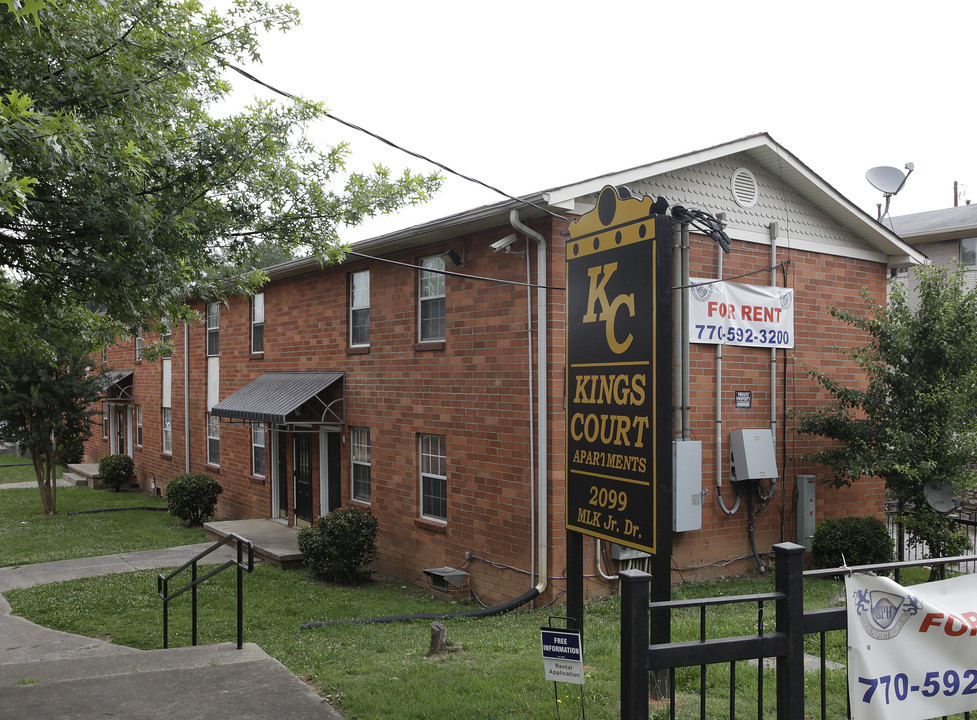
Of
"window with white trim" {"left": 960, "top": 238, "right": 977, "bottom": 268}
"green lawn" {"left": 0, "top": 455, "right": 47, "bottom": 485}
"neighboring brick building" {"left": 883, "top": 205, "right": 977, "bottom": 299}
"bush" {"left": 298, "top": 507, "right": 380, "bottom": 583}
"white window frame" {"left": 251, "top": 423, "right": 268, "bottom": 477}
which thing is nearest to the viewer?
"bush" {"left": 298, "top": 507, "right": 380, "bottom": 583}

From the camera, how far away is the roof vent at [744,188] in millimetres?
11734

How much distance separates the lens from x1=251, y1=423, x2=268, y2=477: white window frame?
17656 millimetres

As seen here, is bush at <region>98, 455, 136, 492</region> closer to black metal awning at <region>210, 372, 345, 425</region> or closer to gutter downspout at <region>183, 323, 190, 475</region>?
gutter downspout at <region>183, 323, 190, 475</region>

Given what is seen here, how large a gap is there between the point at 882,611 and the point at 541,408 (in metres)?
6.39

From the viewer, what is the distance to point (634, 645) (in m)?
3.64

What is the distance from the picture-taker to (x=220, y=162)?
27.0 feet

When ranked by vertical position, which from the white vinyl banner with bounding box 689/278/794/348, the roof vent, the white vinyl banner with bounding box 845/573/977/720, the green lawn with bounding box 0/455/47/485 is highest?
the roof vent

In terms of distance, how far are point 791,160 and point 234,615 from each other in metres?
10.0

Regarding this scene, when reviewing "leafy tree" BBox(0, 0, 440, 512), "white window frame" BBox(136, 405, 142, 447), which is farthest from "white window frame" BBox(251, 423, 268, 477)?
"white window frame" BBox(136, 405, 142, 447)

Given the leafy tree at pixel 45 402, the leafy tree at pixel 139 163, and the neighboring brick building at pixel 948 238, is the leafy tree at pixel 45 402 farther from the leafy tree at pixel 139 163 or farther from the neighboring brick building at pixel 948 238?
the neighboring brick building at pixel 948 238

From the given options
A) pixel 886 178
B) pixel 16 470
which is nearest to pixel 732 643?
pixel 886 178

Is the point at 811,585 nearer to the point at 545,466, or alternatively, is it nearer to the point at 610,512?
the point at 545,466

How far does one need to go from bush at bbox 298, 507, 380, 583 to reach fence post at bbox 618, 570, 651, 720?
9.12 metres

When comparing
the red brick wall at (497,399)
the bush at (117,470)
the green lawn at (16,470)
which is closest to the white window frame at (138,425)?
the bush at (117,470)
